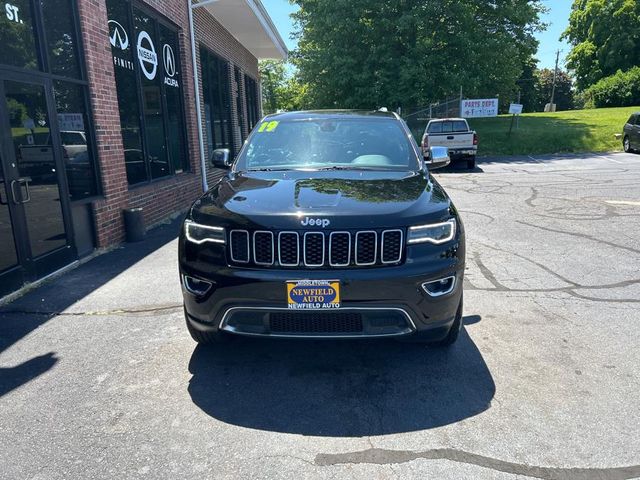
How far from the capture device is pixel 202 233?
317 cm

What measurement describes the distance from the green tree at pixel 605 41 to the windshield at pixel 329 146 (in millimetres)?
49396

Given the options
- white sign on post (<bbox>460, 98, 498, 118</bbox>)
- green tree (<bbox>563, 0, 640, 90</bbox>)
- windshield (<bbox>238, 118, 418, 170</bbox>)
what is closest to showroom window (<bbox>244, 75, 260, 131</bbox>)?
white sign on post (<bbox>460, 98, 498, 118</bbox>)

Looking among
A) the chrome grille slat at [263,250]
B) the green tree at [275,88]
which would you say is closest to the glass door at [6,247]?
the chrome grille slat at [263,250]

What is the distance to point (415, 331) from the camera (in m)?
3.04

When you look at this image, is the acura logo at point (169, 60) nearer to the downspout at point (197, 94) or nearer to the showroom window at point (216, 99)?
the downspout at point (197, 94)

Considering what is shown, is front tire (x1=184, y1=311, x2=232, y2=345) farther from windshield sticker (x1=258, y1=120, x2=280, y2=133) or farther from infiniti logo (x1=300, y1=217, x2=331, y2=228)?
windshield sticker (x1=258, y1=120, x2=280, y2=133)

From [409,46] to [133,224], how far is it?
1843cm

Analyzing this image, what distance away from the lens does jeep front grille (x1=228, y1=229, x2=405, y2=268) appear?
2.96m

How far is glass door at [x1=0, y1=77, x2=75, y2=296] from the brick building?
0.04ft

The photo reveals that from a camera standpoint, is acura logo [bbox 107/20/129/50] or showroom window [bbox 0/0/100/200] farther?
acura logo [bbox 107/20/129/50]

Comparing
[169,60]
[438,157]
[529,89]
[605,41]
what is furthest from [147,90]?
[529,89]

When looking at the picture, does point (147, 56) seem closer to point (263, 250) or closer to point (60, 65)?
point (60, 65)

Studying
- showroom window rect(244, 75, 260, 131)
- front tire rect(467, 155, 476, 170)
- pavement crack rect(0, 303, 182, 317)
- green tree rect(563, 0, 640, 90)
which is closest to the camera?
pavement crack rect(0, 303, 182, 317)

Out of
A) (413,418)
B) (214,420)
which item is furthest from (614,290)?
(214,420)
